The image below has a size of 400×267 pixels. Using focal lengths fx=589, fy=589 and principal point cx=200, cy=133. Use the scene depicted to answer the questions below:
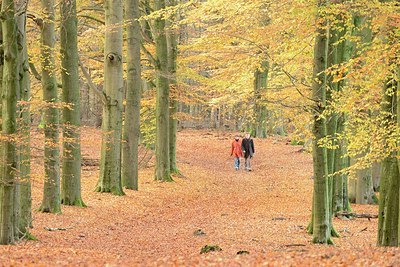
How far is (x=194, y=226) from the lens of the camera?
16016 millimetres

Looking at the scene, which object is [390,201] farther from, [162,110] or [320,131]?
[162,110]

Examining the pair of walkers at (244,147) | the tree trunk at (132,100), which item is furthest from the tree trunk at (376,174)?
the tree trunk at (132,100)

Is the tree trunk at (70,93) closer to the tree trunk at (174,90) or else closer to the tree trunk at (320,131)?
the tree trunk at (320,131)

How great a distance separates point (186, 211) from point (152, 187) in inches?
146

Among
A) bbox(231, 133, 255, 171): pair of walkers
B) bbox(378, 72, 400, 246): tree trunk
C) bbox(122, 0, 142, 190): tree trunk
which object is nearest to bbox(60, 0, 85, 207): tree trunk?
bbox(122, 0, 142, 190): tree trunk

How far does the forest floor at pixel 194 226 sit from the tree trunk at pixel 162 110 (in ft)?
2.20

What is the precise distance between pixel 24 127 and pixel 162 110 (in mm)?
12890

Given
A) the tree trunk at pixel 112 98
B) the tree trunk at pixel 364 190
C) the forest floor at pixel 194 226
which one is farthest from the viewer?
the tree trunk at pixel 364 190

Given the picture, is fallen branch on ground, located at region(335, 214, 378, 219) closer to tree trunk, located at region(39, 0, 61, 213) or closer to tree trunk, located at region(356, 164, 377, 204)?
tree trunk, located at region(356, 164, 377, 204)

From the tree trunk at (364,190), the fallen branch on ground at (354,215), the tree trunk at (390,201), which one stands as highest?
the tree trunk at (390,201)

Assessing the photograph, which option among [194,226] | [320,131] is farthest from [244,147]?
[320,131]

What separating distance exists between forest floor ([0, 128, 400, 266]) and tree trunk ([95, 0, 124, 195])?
566 mm

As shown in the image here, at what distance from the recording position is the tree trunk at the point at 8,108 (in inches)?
393

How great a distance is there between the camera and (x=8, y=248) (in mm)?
10047
